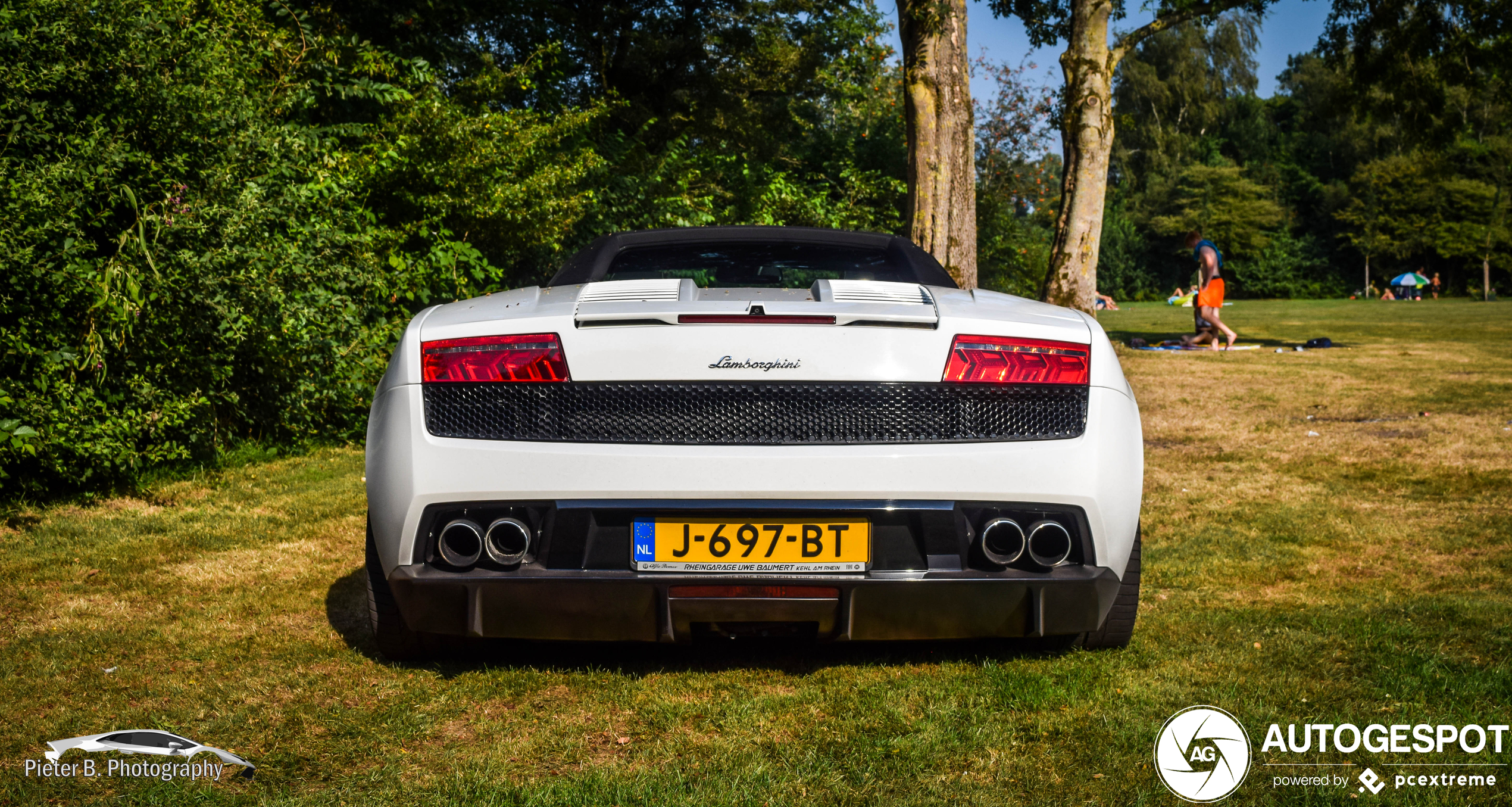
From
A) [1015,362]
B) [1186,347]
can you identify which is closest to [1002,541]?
[1015,362]

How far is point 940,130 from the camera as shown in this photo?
10.6 meters

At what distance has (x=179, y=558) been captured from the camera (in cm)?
468

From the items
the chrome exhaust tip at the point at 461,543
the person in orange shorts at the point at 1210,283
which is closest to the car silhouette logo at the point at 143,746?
the chrome exhaust tip at the point at 461,543

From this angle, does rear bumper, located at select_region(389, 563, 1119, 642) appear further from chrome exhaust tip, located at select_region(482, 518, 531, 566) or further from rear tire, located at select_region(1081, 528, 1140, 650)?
rear tire, located at select_region(1081, 528, 1140, 650)

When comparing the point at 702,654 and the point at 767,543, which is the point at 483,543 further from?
the point at 702,654

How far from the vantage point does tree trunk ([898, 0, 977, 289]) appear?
34.8 ft

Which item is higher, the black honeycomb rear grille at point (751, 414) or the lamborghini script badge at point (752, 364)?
the lamborghini script badge at point (752, 364)

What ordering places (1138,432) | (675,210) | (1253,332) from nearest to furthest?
(1138,432)
(675,210)
(1253,332)

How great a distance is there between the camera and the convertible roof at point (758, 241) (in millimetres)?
4062

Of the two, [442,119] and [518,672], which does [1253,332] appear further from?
[518,672]

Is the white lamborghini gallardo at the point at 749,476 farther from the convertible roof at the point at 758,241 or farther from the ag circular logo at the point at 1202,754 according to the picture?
the convertible roof at the point at 758,241

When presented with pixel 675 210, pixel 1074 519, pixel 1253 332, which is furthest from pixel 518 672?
pixel 1253 332

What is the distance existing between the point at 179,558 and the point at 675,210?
29.6 feet

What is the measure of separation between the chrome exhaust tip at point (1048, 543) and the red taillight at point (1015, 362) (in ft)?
1.17
